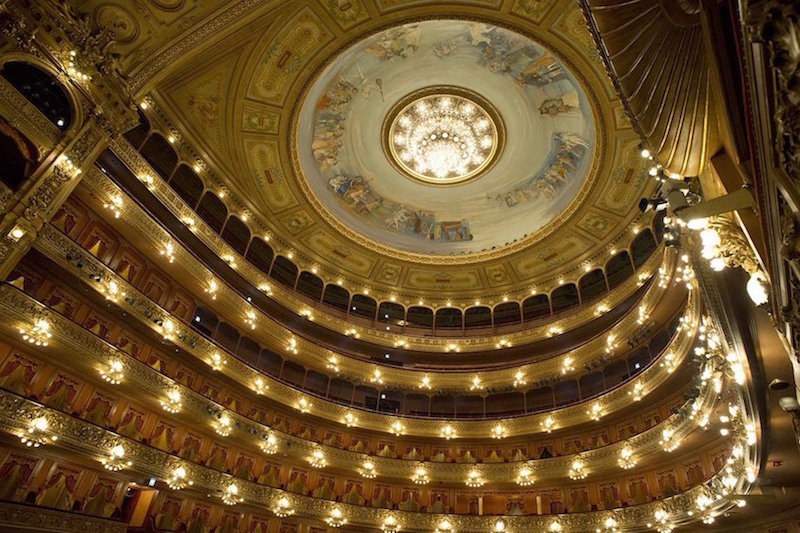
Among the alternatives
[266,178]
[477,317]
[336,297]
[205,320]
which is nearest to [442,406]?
[477,317]

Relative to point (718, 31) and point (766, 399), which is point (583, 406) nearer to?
point (766, 399)

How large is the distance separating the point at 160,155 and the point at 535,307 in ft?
78.0

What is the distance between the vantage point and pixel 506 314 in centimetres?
3052

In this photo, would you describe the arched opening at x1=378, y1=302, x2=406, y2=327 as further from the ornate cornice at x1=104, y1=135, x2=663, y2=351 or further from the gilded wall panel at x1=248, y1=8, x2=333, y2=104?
the gilded wall panel at x1=248, y1=8, x2=333, y2=104

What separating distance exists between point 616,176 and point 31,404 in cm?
2595

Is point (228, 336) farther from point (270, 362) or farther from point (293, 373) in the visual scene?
point (293, 373)

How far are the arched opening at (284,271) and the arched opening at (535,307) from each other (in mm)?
15398

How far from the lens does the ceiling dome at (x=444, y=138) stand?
22344 millimetres

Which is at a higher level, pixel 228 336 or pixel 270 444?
pixel 228 336

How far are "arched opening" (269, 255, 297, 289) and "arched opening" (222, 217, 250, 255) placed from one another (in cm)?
225

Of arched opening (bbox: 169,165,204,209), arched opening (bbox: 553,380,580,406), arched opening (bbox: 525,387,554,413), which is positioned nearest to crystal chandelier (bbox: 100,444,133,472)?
arched opening (bbox: 169,165,204,209)

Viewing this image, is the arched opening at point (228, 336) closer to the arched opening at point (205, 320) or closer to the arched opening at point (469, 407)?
the arched opening at point (205, 320)

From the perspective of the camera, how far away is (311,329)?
27078mm

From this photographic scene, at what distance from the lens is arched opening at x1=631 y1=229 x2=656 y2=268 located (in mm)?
24234
